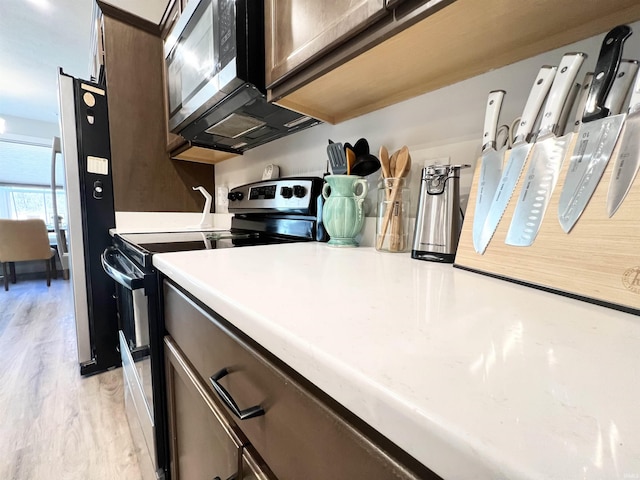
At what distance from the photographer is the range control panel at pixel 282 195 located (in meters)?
1.02

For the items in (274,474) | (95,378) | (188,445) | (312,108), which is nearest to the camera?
(274,474)

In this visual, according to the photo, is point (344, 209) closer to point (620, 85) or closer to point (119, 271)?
point (620, 85)

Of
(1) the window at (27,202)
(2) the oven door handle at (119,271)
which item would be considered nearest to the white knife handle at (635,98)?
(2) the oven door handle at (119,271)

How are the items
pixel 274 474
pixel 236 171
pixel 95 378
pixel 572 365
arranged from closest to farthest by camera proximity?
pixel 572 365, pixel 274 474, pixel 95 378, pixel 236 171

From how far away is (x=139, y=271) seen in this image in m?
A: 0.80

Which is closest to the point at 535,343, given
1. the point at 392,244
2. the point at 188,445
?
the point at 392,244

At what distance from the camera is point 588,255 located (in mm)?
414

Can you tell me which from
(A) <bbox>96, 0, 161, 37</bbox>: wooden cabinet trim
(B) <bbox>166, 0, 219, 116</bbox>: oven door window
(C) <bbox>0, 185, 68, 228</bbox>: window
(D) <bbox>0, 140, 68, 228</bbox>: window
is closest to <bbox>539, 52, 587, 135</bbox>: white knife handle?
(B) <bbox>166, 0, 219, 116</bbox>: oven door window

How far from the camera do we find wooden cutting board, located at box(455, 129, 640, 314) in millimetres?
376

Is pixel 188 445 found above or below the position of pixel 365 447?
below

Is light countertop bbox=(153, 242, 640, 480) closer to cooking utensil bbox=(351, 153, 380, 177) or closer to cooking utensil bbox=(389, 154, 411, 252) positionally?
cooking utensil bbox=(389, 154, 411, 252)

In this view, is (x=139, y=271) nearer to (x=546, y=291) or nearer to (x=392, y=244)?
(x=392, y=244)

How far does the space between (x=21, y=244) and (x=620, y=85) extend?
5311mm

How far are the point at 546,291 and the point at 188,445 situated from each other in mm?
800
